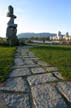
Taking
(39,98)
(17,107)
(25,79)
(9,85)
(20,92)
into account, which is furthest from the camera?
(25,79)

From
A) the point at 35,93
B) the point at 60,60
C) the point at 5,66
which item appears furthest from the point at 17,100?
the point at 60,60

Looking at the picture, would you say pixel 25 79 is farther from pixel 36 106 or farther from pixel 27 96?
pixel 36 106

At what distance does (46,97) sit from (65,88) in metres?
0.55

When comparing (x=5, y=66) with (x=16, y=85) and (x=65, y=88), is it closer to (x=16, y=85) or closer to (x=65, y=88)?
(x=16, y=85)

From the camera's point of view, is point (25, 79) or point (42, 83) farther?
point (25, 79)

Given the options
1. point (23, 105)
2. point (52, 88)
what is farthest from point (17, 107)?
point (52, 88)

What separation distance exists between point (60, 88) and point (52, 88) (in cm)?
13

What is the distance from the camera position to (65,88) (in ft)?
10.6

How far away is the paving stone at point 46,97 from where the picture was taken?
99.8 inches

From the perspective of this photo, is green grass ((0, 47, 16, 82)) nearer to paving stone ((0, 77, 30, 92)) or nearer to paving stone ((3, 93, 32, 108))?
paving stone ((0, 77, 30, 92))

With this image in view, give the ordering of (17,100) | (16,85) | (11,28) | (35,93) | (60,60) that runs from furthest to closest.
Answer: (11,28)
(60,60)
(16,85)
(35,93)
(17,100)

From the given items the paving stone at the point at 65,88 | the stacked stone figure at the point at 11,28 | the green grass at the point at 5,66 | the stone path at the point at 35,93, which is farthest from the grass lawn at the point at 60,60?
the stacked stone figure at the point at 11,28

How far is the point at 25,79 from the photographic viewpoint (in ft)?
12.7

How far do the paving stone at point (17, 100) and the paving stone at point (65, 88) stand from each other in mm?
579
